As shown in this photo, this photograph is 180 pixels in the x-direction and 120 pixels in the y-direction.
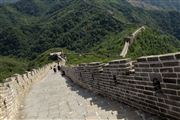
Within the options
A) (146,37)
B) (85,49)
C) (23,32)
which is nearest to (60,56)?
(146,37)

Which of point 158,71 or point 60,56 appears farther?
point 60,56

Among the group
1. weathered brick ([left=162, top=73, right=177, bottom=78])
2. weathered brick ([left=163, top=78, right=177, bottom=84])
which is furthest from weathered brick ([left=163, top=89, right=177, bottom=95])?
weathered brick ([left=162, top=73, right=177, bottom=78])

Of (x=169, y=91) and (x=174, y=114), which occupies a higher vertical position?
(x=169, y=91)

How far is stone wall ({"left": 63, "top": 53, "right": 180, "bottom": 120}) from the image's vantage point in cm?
688

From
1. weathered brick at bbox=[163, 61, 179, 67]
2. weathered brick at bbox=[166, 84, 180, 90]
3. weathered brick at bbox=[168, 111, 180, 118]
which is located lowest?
weathered brick at bbox=[168, 111, 180, 118]

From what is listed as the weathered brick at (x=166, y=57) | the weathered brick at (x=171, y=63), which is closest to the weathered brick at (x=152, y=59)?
the weathered brick at (x=166, y=57)

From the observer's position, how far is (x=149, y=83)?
8141 millimetres

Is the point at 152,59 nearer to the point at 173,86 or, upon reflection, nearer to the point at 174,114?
the point at 173,86

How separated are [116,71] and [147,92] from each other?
2.34 metres

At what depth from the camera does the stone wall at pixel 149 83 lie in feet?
22.6

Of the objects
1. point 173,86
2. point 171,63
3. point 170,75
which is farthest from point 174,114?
point 171,63

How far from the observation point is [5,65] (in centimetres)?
13562

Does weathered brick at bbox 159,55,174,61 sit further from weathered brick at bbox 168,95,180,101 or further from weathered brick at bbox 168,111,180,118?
weathered brick at bbox 168,111,180,118

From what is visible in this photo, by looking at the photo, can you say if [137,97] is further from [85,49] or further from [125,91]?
[85,49]
